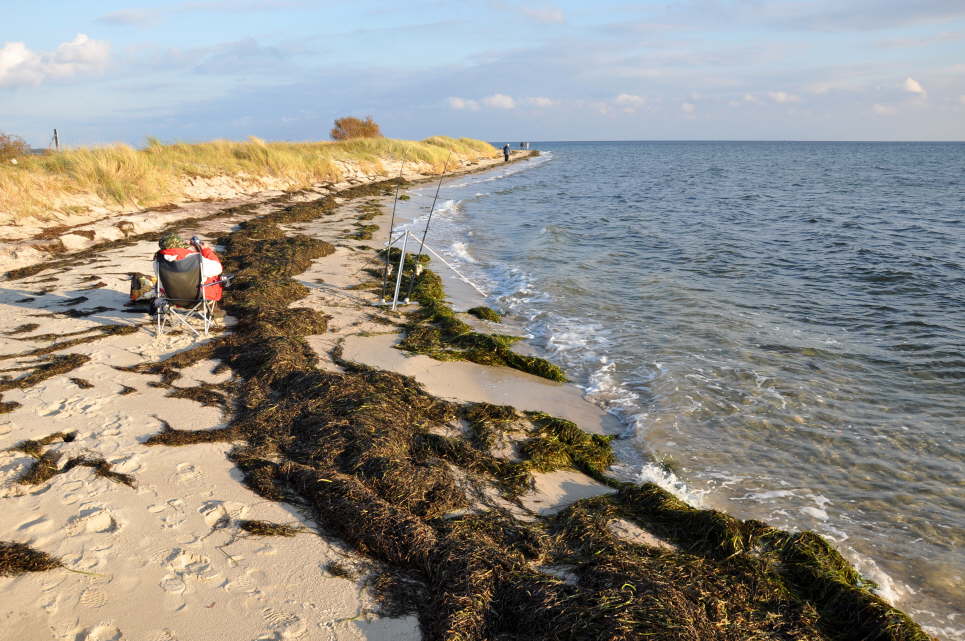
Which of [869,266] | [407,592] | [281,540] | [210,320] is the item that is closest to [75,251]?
[210,320]

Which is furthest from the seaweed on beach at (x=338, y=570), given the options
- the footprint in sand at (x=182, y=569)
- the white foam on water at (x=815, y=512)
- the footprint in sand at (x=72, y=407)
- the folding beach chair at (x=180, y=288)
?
the folding beach chair at (x=180, y=288)

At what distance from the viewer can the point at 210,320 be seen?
6977 mm

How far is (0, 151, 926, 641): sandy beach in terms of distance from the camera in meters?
2.80

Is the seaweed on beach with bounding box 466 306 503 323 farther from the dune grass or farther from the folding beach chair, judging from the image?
the dune grass

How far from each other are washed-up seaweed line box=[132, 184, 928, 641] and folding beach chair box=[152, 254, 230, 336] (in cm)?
91

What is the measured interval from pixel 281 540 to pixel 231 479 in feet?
2.72

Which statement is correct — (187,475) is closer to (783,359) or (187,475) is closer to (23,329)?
(23,329)

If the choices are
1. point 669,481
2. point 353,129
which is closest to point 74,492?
point 669,481

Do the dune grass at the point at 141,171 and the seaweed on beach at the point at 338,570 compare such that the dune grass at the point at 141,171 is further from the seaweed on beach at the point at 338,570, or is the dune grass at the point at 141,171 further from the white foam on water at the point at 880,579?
the white foam on water at the point at 880,579

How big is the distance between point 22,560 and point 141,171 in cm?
1546

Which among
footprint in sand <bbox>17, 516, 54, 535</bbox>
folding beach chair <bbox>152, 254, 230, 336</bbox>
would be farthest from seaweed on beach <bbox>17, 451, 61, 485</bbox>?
folding beach chair <bbox>152, 254, 230, 336</bbox>

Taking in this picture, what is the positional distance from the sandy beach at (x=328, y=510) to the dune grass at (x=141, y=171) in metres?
7.96

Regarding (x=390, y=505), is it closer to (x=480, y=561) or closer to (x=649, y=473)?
(x=480, y=561)

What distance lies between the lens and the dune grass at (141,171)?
481 inches
